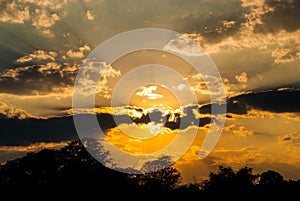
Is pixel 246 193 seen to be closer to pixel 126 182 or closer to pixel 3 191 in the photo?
pixel 126 182

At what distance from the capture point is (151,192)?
85.7 m

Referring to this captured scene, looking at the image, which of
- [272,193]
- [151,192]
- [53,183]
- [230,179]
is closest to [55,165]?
[53,183]

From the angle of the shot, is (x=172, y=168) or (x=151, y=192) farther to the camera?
(x=172, y=168)

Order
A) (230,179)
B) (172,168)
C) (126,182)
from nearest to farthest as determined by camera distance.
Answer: (126,182), (230,179), (172,168)

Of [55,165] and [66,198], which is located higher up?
[55,165]

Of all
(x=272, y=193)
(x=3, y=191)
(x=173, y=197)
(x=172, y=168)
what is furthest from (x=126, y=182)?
(x=172, y=168)

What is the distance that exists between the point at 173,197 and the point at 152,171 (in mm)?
60786

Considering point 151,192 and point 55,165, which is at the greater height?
point 55,165

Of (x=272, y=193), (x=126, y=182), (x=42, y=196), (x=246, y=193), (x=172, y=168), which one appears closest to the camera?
(x=272, y=193)

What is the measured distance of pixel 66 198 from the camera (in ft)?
264

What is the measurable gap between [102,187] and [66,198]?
26.4ft

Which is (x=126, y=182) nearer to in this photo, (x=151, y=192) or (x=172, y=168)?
(x=151, y=192)

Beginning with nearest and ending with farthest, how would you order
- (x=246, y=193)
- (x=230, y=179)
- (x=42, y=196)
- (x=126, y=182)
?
(x=246, y=193) → (x=42, y=196) → (x=126, y=182) → (x=230, y=179)

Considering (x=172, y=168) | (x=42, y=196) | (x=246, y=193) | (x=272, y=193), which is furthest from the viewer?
(x=172, y=168)
